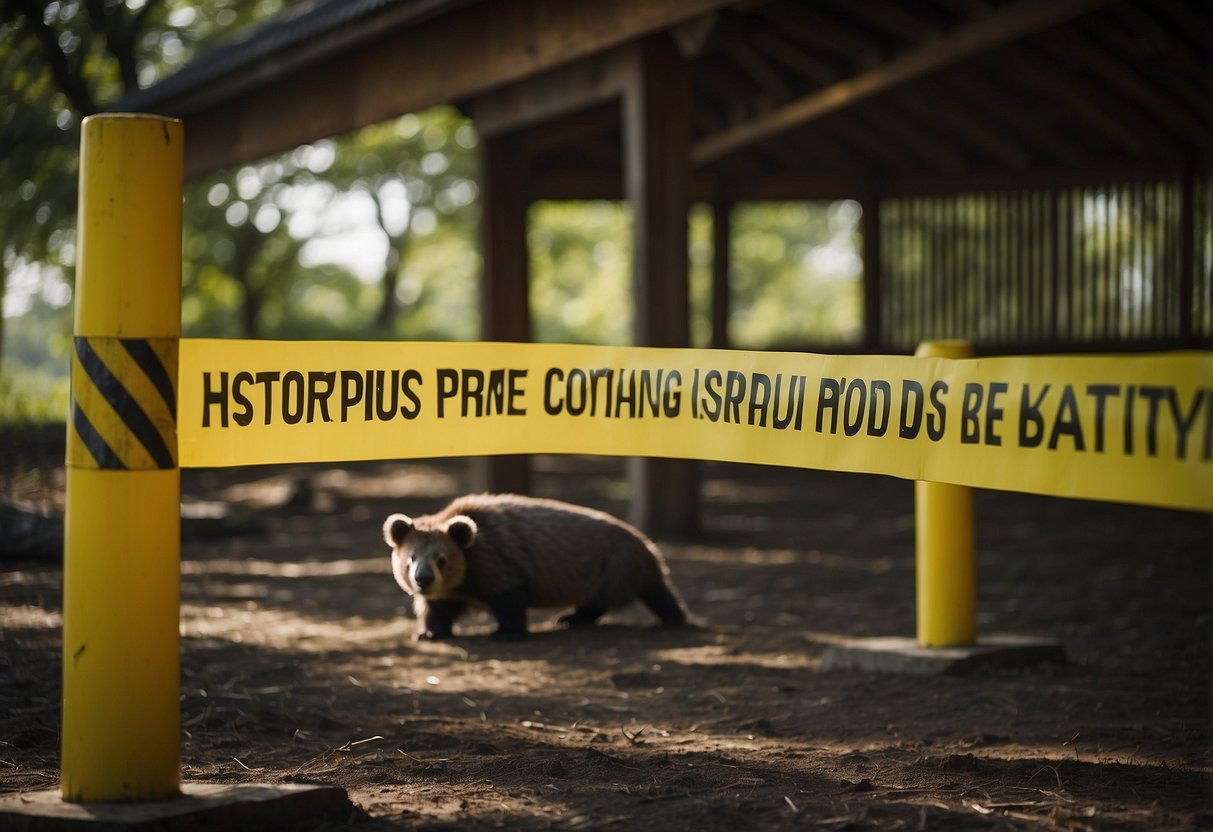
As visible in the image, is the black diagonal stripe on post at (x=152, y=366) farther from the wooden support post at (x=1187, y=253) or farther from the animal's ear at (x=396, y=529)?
the wooden support post at (x=1187, y=253)

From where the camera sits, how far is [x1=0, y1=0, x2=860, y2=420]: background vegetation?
1923 cm

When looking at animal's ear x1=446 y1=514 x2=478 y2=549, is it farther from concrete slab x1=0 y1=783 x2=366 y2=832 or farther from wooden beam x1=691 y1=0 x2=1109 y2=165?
wooden beam x1=691 y1=0 x2=1109 y2=165

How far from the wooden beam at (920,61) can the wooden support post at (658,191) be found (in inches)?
75.1

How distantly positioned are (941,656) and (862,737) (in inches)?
45.0

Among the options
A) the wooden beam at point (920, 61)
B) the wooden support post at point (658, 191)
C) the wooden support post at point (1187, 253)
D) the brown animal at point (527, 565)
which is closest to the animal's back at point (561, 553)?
the brown animal at point (527, 565)

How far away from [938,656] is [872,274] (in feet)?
39.6

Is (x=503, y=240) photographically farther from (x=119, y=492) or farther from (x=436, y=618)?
(x=119, y=492)

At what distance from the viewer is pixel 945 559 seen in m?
5.71

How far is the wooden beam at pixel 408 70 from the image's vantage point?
9.37 m

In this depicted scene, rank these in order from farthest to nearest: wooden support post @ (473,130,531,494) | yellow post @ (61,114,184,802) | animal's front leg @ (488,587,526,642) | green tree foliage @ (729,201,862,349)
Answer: green tree foliage @ (729,201,862,349)
wooden support post @ (473,130,531,494)
animal's front leg @ (488,587,526,642)
yellow post @ (61,114,184,802)

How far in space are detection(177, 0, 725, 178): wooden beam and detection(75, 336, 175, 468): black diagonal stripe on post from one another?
5730mm

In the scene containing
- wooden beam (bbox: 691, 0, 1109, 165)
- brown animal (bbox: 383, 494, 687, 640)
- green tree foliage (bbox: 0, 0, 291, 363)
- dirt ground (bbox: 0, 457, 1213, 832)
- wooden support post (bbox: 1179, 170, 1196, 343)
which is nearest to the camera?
dirt ground (bbox: 0, 457, 1213, 832)

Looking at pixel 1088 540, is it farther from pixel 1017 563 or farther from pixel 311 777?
pixel 311 777

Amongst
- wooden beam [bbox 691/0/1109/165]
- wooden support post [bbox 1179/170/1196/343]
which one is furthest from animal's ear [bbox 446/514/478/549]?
wooden support post [bbox 1179/170/1196/343]
